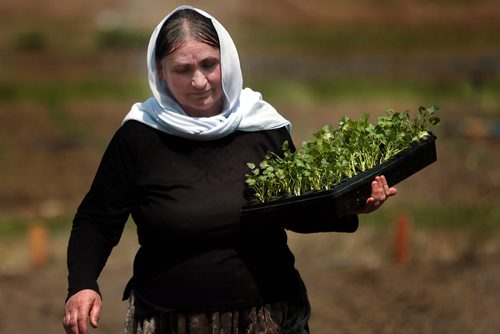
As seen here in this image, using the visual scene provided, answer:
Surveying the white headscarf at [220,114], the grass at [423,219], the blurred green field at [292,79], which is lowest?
the blurred green field at [292,79]

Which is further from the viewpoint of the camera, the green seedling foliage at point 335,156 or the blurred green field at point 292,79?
the blurred green field at point 292,79

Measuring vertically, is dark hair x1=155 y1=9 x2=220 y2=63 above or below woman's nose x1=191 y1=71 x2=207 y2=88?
above

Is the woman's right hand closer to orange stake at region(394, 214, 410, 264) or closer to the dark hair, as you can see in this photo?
the dark hair

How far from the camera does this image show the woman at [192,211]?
2855 mm

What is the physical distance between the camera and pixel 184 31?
288 centimetres

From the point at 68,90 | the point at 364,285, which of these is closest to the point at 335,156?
the point at 364,285

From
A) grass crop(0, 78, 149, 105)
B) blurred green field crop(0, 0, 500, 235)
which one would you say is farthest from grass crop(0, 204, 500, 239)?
grass crop(0, 78, 149, 105)

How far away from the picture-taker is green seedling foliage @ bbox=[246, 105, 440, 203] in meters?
2.86

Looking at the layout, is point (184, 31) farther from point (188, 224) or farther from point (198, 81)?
point (188, 224)

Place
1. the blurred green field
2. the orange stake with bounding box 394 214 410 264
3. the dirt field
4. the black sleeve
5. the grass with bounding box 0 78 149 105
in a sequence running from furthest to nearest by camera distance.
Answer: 1. the grass with bounding box 0 78 149 105
2. the blurred green field
3. the orange stake with bounding box 394 214 410 264
4. the dirt field
5. the black sleeve

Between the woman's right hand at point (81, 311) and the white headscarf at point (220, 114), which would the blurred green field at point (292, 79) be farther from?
the woman's right hand at point (81, 311)

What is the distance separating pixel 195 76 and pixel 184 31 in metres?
0.12

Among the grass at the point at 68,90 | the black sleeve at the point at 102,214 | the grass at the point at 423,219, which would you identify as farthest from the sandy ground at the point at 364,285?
the grass at the point at 68,90

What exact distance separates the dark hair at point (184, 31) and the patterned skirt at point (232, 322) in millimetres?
653
